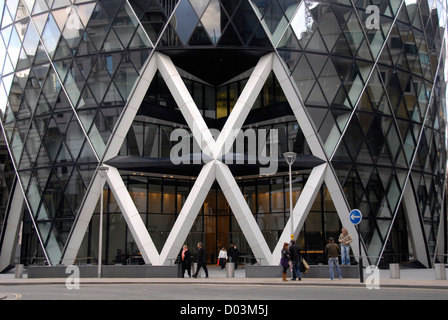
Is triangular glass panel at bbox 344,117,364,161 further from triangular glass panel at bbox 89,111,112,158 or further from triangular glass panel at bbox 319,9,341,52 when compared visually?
triangular glass panel at bbox 89,111,112,158

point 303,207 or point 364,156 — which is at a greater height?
point 364,156

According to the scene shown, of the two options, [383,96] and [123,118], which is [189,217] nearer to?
[123,118]

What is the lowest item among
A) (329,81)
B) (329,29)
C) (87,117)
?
(87,117)

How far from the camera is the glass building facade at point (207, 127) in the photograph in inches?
1189

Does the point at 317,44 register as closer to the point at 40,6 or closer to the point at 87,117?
the point at 87,117

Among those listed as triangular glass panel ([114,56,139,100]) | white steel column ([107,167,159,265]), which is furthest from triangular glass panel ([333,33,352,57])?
white steel column ([107,167,159,265])

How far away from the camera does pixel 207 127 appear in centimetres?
3225

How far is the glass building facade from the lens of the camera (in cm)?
3020

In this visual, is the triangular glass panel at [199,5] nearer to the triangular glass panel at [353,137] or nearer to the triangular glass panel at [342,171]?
the triangular glass panel at [353,137]

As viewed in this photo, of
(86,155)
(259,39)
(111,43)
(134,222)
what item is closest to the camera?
(134,222)

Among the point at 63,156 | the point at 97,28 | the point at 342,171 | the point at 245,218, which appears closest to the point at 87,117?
the point at 63,156

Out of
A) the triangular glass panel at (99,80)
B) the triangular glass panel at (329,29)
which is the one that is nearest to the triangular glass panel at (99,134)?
the triangular glass panel at (99,80)

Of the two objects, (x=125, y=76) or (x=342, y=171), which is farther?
(x=125, y=76)

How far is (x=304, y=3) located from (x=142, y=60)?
33.5ft
